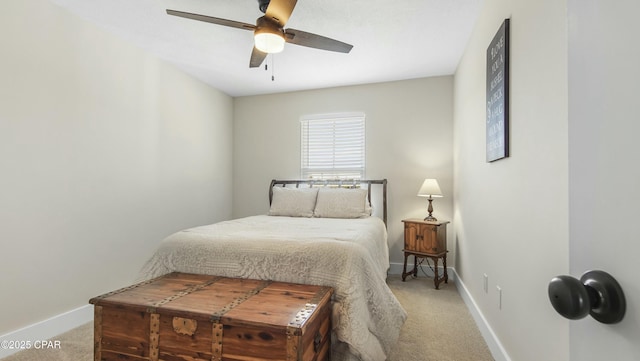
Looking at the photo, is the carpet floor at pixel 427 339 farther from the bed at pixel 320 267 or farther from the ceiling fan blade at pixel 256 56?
the ceiling fan blade at pixel 256 56

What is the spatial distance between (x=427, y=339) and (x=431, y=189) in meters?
1.75

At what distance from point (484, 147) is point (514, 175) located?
691 millimetres

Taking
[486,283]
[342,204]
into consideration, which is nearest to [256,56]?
[342,204]

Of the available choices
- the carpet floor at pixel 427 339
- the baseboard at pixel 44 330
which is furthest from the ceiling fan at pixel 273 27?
the baseboard at pixel 44 330

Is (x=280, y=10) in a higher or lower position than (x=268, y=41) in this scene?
higher

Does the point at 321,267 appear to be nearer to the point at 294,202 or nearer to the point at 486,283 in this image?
the point at 486,283

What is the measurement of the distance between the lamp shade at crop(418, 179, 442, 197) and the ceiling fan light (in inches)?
92.2

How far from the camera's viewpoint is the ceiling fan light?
1982mm

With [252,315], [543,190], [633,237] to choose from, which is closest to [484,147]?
[543,190]

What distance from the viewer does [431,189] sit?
3.52 meters

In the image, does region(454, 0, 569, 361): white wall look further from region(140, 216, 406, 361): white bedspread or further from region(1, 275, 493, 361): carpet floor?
region(140, 216, 406, 361): white bedspread

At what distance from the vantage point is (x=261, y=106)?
4.64 metres

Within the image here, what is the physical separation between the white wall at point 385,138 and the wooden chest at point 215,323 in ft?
8.36

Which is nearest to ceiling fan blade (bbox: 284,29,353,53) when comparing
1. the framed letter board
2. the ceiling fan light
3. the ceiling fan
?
the ceiling fan
